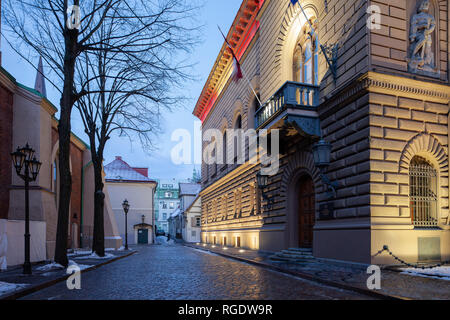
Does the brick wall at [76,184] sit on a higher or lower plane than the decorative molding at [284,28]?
lower

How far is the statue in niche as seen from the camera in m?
12.4

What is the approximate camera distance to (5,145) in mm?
15680

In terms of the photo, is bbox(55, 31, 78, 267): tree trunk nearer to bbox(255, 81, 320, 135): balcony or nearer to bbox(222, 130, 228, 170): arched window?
bbox(255, 81, 320, 135): balcony

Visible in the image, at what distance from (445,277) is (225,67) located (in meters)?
25.1

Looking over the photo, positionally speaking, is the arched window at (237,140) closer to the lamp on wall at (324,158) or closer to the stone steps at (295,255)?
the stone steps at (295,255)

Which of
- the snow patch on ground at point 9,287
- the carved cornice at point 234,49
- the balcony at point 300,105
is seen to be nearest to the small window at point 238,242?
the carved cornice at point 234,49

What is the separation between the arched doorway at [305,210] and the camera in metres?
15.8

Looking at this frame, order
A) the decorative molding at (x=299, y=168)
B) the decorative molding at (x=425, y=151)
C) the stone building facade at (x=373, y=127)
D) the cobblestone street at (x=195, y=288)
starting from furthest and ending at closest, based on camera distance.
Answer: the decorative molding at (x=299, y=168)
the decorative molding at (x=425, y=151)
the stone building facade at (x=373, y=127)
the cobblestone street at (x=195, y=288)

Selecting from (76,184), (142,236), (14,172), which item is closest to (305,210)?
(14,172)

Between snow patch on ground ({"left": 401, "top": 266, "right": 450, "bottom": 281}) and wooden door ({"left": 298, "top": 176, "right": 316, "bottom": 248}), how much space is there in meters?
5.61

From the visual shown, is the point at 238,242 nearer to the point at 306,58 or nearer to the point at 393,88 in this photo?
the point at 306,58

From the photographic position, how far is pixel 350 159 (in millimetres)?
12414

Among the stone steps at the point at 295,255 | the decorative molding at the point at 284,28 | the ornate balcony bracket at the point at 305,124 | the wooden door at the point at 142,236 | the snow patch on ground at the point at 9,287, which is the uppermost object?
the decorative molding at the point at 284,28
